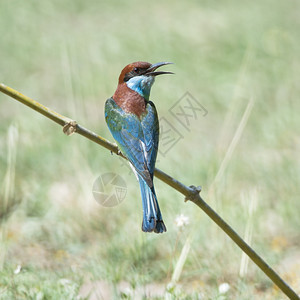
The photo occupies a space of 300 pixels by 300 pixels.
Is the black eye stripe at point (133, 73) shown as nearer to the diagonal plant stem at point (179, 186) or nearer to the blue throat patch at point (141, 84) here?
the blue throat patch at point (141, 84)

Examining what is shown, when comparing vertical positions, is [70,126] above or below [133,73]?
below

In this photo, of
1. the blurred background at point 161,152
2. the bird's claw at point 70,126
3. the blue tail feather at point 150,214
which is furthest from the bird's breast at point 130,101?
the bird's claw at point 70,126

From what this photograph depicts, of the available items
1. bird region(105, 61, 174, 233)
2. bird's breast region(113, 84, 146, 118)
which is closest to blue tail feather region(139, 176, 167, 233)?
bird region(105, 61, 174, 233)

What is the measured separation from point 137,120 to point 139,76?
168 mm

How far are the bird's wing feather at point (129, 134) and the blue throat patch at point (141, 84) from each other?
4.0 inches

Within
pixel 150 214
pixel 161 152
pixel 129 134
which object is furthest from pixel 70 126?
pixel 161 152

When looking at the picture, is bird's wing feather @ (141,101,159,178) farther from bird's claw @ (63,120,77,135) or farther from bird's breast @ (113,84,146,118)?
bird's claw @ (63,120,77,135)

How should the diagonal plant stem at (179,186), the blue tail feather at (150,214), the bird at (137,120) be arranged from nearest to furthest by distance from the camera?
the diagonal plant stem at (179,186), the blue tail feather at (150,214), the bird at (137,120)

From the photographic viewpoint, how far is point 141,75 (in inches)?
81.7

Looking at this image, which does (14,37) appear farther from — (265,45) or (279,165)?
(279,165)

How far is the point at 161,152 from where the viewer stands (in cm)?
377

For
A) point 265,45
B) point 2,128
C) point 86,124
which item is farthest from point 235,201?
point 265,45

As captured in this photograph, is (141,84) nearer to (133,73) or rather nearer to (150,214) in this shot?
(133,73)

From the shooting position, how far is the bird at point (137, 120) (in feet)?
6.53
